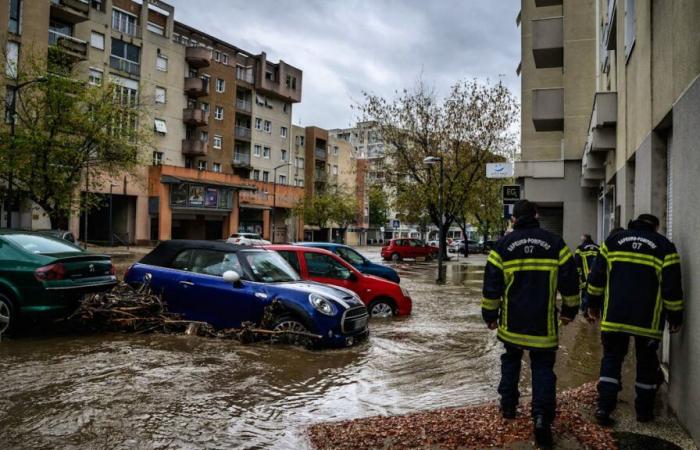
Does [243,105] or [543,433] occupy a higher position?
[243,105]

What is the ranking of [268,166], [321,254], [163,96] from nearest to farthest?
[321,254] < [163,96] < [268,166]

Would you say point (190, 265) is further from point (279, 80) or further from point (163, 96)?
point (279, 80)

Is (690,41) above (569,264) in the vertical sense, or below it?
above

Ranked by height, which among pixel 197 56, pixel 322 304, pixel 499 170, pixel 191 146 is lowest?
pixel 322 304

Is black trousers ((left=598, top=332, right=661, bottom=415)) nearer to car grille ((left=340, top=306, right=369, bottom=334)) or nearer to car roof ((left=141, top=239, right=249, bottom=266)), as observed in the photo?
car grille ((left=340, top=306, right=369, bottom=334))

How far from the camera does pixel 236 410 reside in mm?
5262

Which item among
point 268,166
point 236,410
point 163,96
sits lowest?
point 236,410

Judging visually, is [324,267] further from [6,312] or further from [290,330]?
[6,312]

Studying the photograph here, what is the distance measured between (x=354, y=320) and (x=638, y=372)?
4.16m

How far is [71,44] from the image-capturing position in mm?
37719

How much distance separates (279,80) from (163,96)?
57.5 ft

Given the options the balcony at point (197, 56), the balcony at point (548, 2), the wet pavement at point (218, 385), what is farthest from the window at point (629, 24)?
the balcony at point (197, 56)

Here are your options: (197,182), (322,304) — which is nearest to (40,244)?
(322,304)

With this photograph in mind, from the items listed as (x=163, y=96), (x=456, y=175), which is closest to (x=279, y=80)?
(x=163, y=96)
